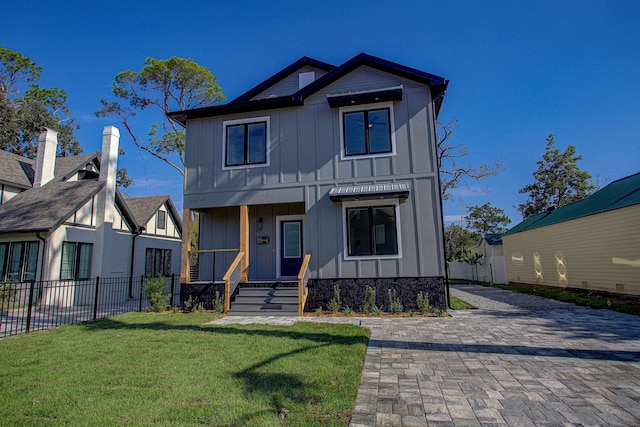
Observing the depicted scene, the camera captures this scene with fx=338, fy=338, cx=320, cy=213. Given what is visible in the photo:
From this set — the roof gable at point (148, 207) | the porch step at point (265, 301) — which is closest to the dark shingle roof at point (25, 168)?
the roof gable at point (148, 207)

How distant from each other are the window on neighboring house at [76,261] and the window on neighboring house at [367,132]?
38.9 feet

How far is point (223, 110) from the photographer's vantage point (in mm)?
11391

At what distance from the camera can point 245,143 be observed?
11312 millimetres

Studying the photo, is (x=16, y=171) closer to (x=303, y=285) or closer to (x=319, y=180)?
(x=319, y=180)

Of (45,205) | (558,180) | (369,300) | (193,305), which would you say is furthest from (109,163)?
(558,180)

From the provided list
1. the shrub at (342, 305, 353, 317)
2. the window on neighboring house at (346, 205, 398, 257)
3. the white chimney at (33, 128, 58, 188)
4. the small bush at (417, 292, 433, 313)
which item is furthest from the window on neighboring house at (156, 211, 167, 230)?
the small bush at (417, 292, 433, 313)

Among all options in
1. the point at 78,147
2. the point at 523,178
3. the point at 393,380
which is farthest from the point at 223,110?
the point at 523,178

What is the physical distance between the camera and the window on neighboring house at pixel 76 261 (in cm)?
1344

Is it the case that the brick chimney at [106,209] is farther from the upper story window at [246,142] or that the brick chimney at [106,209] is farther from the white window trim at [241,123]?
the upper story window at [246,142]

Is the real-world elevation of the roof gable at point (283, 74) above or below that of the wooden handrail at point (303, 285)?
above

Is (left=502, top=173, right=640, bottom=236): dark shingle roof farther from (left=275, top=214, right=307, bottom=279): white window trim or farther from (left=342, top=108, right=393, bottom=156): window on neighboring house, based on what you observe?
(left=275, top=214, right=307, bottom=279): white window trim

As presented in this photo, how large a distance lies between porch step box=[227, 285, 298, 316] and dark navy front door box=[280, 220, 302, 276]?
1.15m

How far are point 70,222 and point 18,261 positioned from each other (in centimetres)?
228

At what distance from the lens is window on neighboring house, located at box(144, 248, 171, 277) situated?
17891 mm
